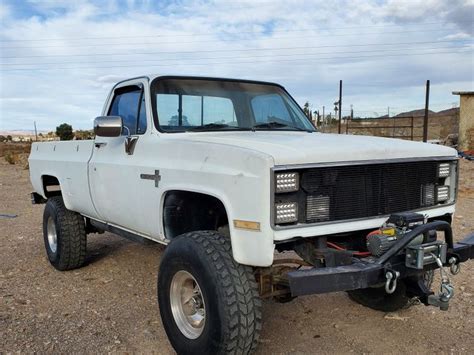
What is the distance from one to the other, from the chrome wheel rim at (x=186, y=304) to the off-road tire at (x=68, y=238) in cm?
256

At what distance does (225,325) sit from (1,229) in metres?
6.40

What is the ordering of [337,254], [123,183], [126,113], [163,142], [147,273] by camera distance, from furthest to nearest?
[147,273] → [126,113] → [123,183] → [163,142] → [337,254]

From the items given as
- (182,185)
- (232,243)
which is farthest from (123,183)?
(232,243)

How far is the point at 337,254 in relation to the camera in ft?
Answer: 10.4

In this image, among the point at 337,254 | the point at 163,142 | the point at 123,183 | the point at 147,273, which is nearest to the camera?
the point at 337,254

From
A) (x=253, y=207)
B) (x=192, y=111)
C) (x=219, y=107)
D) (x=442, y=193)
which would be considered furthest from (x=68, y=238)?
(x=442, y=193)

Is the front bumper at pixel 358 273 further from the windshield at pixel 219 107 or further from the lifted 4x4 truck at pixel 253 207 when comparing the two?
the windshield at pixel 219 107

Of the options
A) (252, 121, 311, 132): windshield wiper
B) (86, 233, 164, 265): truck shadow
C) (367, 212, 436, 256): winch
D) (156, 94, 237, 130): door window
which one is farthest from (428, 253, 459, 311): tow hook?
(86, 233, 164, 265): truck shadow

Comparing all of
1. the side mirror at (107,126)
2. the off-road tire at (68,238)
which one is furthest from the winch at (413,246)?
the off-road tire at (68,238)

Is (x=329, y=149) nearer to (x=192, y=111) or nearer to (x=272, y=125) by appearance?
(x=272, y=125)

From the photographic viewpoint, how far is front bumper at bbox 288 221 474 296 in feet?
9.21

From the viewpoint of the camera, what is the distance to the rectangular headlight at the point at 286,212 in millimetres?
2914

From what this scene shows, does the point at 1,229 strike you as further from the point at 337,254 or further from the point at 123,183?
the point at 337,254

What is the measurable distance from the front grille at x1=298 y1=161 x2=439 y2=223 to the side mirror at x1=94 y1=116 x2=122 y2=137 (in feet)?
5.91
